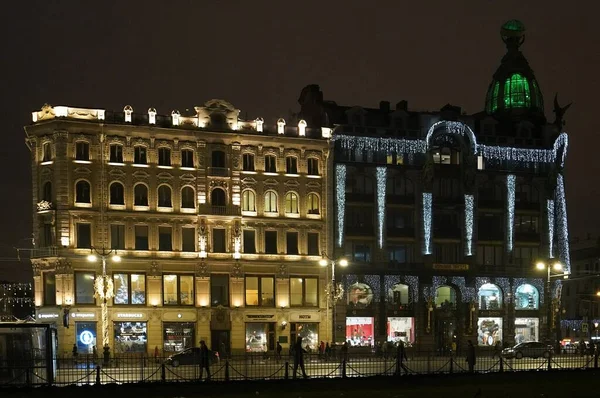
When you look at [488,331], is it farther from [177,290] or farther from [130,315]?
[130,315]

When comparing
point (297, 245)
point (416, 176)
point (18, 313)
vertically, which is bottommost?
point (18, 313)

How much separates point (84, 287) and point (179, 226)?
931cm

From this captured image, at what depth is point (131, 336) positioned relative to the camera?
271 ft

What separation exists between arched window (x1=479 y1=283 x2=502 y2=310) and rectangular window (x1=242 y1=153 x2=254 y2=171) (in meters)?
25.2

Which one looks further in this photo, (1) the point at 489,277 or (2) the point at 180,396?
(1) the point at 489,277

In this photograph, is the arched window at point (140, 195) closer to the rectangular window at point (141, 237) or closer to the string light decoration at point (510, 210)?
the rectangular window at point (141, 237)

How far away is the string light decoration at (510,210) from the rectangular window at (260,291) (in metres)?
24.1

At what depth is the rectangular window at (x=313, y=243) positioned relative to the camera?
9031 centimetres

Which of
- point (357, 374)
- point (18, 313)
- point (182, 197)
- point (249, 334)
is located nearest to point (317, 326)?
point (249, 334)

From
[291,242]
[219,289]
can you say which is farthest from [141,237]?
[291,242]

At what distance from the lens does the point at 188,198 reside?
86.2m

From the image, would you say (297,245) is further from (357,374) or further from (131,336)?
(357,374)

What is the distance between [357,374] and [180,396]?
429 inches

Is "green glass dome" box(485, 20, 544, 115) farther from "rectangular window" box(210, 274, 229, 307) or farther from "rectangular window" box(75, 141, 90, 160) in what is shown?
"rectangular window" box(75, 141, 90, 160)
